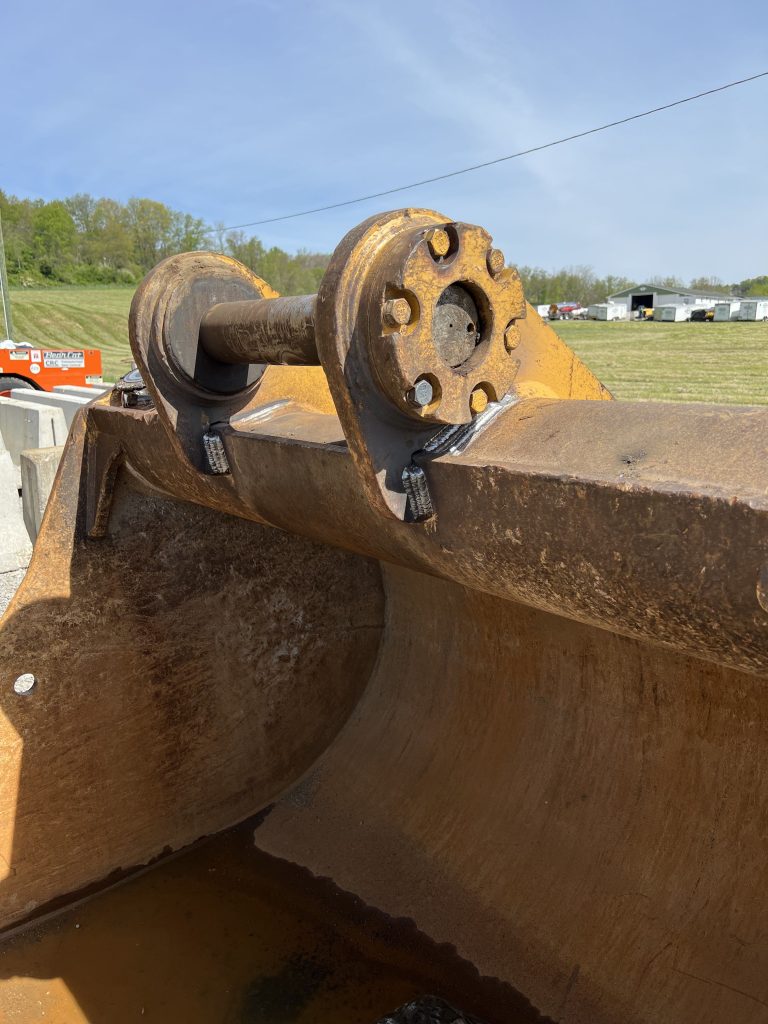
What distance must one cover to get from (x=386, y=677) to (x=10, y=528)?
2.30 meters

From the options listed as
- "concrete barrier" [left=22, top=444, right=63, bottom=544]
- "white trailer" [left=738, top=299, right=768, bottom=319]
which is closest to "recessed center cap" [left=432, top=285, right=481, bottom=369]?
"concrete barrier" [left=22, top=444, right=63, bottom=544]

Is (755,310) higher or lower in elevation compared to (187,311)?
lower

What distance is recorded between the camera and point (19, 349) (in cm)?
1145

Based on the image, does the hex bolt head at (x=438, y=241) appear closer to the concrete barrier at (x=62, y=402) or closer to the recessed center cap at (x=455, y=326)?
the recessed center cap at (x=455, y=326)

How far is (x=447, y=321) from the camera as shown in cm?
126

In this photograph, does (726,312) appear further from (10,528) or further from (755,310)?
(10,528)

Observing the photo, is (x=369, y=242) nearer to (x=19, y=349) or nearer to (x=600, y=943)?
(x=600, y=943)

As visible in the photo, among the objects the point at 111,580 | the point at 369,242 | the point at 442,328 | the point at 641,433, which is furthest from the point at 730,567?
the point at 111,580

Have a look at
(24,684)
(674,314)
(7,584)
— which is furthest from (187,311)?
(674,314)

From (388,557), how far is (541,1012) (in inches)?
55.9

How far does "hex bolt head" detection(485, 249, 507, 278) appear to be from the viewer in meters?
1.27

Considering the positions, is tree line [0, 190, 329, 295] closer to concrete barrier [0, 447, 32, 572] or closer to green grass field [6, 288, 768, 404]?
green grass field [6, 288, 768, 404]

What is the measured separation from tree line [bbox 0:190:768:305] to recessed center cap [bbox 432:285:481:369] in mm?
57808

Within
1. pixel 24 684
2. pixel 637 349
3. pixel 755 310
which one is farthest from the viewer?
pixel 755 310
